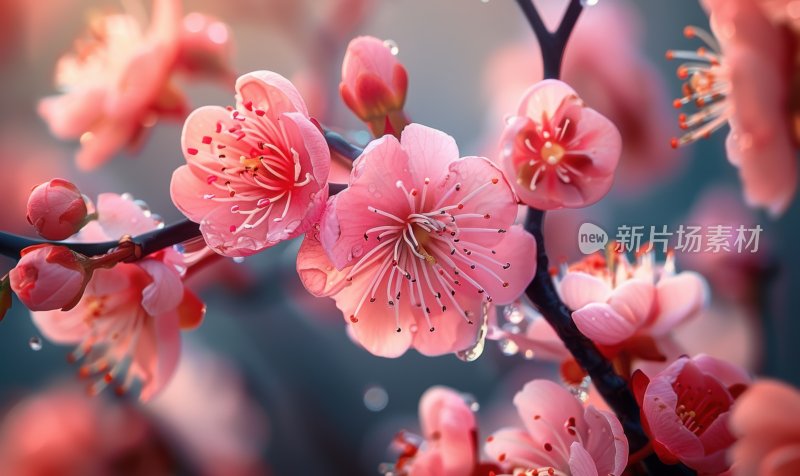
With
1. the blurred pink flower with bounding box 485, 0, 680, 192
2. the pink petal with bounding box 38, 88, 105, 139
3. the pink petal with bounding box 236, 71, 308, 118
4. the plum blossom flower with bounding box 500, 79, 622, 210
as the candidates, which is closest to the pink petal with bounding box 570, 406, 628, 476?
the plum blossom flower with bounding box 500, 79, 622, 210

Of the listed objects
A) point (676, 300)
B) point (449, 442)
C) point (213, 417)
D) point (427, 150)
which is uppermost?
point (427, 150)

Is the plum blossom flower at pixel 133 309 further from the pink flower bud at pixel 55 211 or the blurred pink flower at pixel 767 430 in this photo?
the blurred pink flower at pixel 767 430

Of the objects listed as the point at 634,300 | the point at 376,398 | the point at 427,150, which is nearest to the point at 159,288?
the point at 427,150

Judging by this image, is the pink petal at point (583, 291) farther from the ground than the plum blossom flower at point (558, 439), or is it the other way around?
the pink petal at point (583, 291)

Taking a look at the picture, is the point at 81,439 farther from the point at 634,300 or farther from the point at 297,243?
the point at 634,300

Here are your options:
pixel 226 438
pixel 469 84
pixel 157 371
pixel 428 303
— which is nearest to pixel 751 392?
pixel 428 303

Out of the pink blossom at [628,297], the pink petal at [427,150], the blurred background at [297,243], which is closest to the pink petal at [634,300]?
the pink blossom at [628,297]
